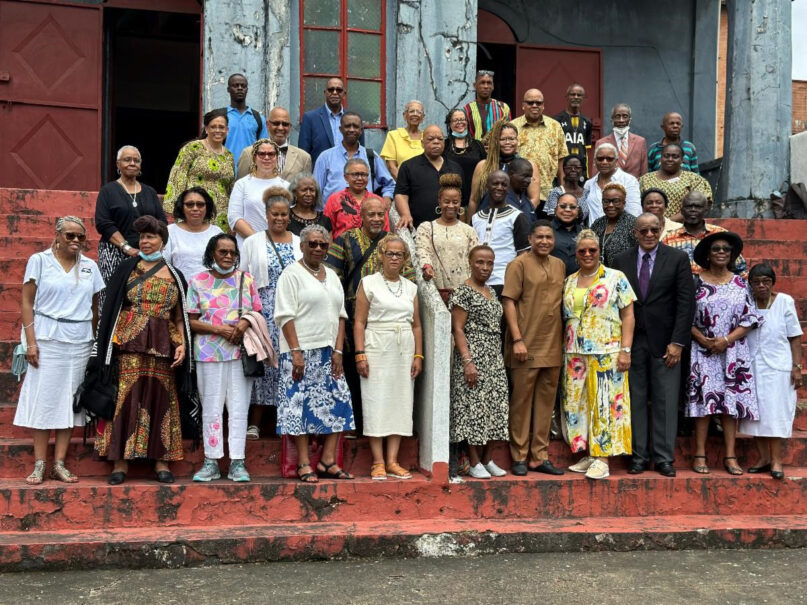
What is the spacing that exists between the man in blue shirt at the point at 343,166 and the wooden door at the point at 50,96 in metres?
4.04

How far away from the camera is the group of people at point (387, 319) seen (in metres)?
6.40

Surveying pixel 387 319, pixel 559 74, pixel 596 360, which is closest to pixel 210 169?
pixel 387 319

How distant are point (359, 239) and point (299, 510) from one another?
2001mm

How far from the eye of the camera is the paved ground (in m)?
5.31

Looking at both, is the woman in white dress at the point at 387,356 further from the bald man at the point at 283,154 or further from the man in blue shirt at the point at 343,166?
the bald man at the point at 283,154

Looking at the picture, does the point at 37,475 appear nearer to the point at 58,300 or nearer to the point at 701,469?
the point at 58,300

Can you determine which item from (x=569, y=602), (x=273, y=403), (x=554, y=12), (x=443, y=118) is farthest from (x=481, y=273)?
(x=554, y=12)

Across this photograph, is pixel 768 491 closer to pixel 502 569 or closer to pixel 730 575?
pixel 730 575

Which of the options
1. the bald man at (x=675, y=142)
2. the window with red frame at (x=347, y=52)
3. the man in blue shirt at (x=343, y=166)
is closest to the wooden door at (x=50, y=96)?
the window with red frame at (x=347, y=52)

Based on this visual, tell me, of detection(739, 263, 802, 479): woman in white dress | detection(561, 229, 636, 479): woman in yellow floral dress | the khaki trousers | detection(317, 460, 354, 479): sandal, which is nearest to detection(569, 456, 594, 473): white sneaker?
detection(561, 229, 636, 479): woman in yellow floral dress

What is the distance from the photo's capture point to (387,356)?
6711mm

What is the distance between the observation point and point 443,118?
10.9 m

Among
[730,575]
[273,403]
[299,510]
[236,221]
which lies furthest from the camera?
[236,221]

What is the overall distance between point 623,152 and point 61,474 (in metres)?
6.09
